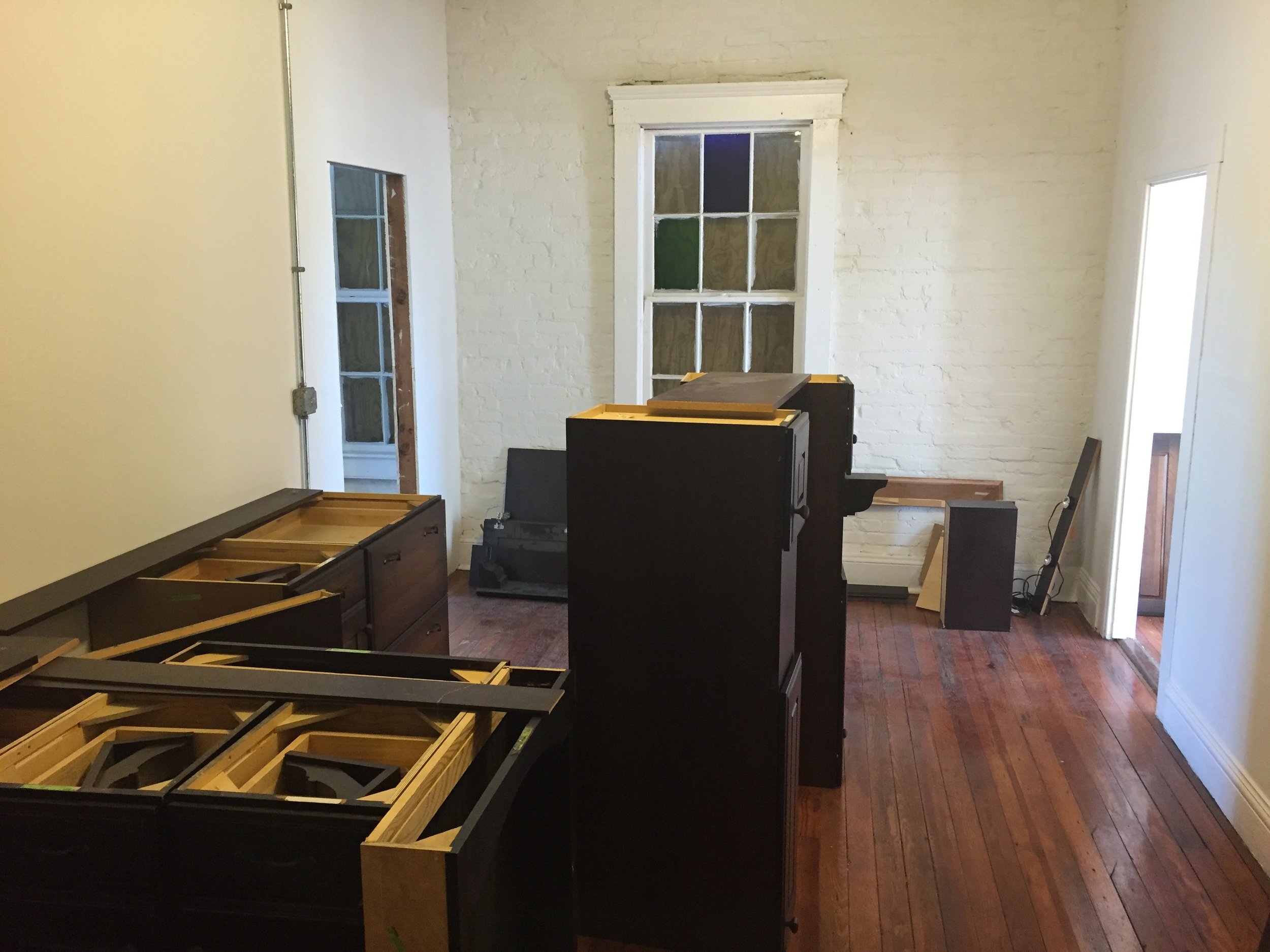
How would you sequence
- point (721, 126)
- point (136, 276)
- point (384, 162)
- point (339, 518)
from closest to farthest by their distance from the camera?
point (136, 276) → point (339, 518) → point (384, 162) → point (721, 126)

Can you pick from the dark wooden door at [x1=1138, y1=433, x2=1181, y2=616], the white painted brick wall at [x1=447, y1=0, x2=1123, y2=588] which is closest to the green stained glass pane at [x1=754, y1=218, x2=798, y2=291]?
the white painted brick wall at [x1=447, y1=0, x2=1123, y2=588]

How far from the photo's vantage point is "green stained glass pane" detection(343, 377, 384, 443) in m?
6.13

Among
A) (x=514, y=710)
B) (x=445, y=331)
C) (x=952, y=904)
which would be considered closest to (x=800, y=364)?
(x=445, y=331)

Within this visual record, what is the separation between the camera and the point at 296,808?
149cm

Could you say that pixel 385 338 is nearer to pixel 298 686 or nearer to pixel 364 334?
pixel 364 334

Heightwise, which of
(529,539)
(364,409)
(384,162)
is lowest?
(529,539)

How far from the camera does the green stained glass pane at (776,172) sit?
523 cm

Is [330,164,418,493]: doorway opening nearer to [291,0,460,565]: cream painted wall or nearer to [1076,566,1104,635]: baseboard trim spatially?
[291,0,460,565]: cream painted wall

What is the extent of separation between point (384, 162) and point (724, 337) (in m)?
2.00

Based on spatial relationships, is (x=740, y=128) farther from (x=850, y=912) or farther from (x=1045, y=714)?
(x=850, y=912)

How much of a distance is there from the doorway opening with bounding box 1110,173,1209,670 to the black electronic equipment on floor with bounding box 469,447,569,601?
2772 millimetres

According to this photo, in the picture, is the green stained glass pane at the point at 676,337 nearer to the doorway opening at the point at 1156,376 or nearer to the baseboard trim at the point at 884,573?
the baseboard trim at the point at 884,573

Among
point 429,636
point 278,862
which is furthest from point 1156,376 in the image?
point 278,862

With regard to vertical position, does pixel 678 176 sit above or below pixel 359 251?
above
